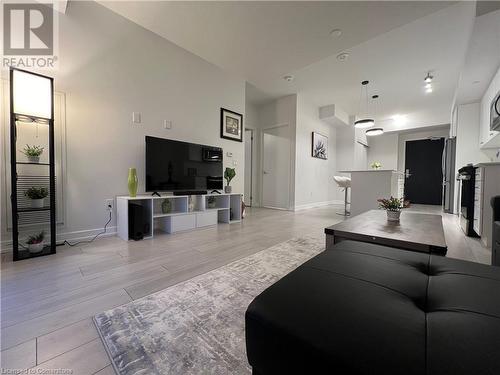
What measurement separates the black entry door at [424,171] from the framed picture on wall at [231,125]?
647 cm

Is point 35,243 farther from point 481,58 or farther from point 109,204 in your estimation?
point 481,58

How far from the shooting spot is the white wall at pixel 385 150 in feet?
24.8

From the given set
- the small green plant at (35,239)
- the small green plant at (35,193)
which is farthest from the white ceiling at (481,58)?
the small green plant at (35,239)

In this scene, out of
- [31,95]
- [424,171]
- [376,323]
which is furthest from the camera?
[424,171]

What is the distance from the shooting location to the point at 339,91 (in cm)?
504

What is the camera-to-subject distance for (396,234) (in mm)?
1470

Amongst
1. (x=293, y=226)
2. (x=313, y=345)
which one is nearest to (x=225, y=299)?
(x=313, y=345)

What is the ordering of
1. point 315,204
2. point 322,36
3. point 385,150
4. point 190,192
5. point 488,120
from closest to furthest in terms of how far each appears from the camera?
1. point 322,36
2. point 190,192
3. point 488,120
4. point 315,204
5. point 385,150

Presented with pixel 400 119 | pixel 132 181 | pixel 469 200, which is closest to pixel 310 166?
pixel 469 200

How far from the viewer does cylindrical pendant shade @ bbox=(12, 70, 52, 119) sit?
182 cm

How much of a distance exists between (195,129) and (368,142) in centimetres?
707

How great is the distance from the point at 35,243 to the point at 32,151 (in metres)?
0.83

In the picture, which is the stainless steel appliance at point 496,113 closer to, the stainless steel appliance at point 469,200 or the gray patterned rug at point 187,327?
the stainless steel appliance at point 469,200

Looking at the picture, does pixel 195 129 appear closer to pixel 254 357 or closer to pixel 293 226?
pixel 293 226
